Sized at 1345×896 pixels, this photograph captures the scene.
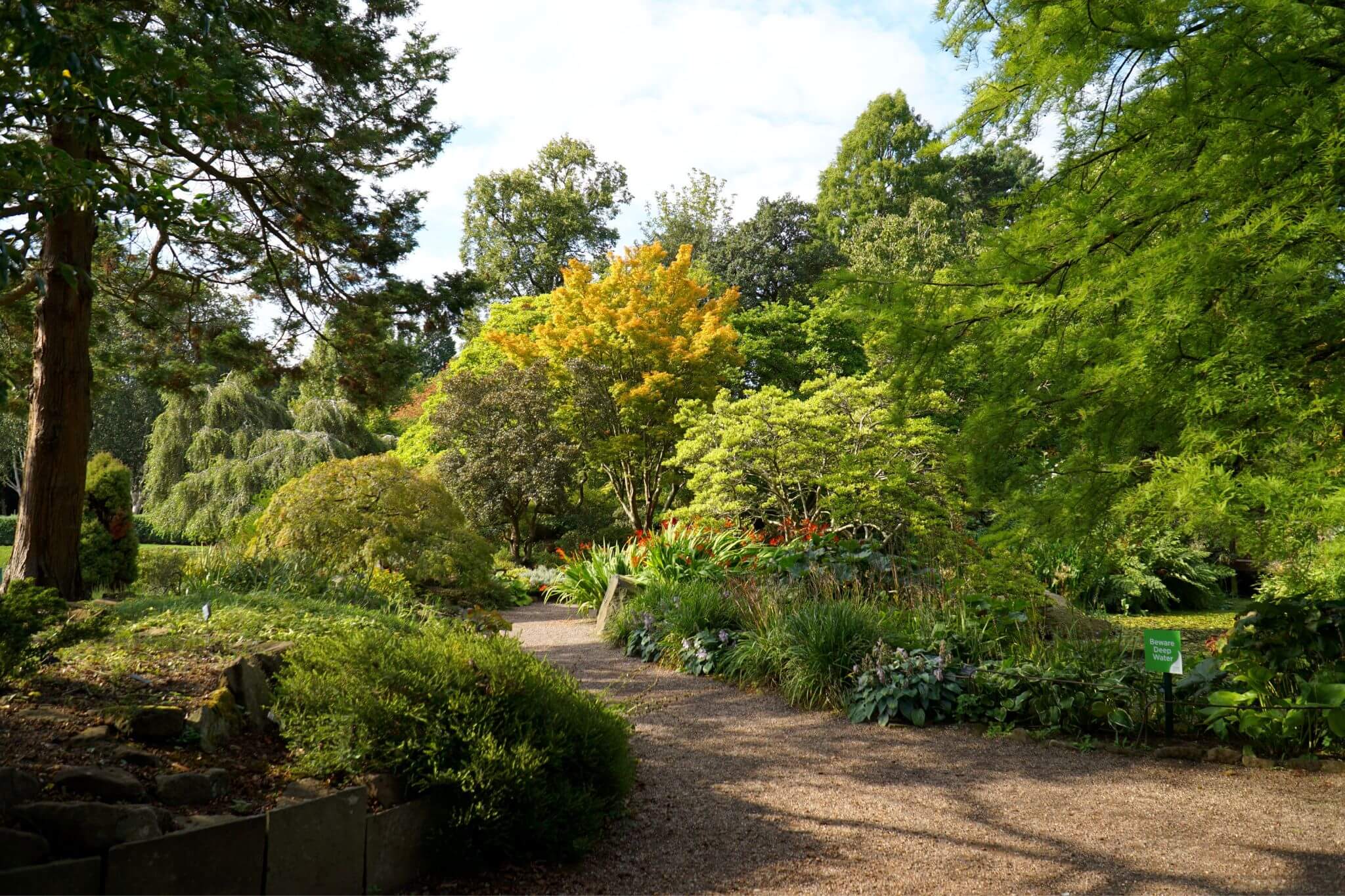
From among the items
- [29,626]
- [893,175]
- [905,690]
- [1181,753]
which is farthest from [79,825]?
[893,175]

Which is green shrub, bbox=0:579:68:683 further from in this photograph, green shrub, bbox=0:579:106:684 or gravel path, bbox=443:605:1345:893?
gravel path, bbox=443:605:1345:893

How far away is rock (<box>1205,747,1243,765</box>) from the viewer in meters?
4.54

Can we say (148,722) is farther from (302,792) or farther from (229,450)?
(229,450)

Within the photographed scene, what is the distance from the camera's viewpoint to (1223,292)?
10.3 feet

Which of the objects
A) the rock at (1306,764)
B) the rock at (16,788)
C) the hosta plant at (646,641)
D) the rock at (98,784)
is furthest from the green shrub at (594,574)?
the rock at (16,788)

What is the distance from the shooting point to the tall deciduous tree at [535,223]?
84.6ft

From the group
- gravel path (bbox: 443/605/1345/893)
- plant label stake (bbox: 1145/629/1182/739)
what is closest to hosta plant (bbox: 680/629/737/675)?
gravel path (bbox: 443/605/1345/893)

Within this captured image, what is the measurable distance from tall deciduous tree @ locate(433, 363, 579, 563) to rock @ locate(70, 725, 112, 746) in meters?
12.3

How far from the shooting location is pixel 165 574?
809 cm

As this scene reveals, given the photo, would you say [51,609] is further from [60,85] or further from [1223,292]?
[1223,292]

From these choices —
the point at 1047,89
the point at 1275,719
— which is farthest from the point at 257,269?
the point at 1275,719

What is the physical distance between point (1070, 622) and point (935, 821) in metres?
3.95

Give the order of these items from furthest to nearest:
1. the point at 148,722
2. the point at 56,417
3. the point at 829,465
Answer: the point at 829,465 → the point at 56,417 → the point at 148,722

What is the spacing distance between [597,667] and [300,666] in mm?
3717
